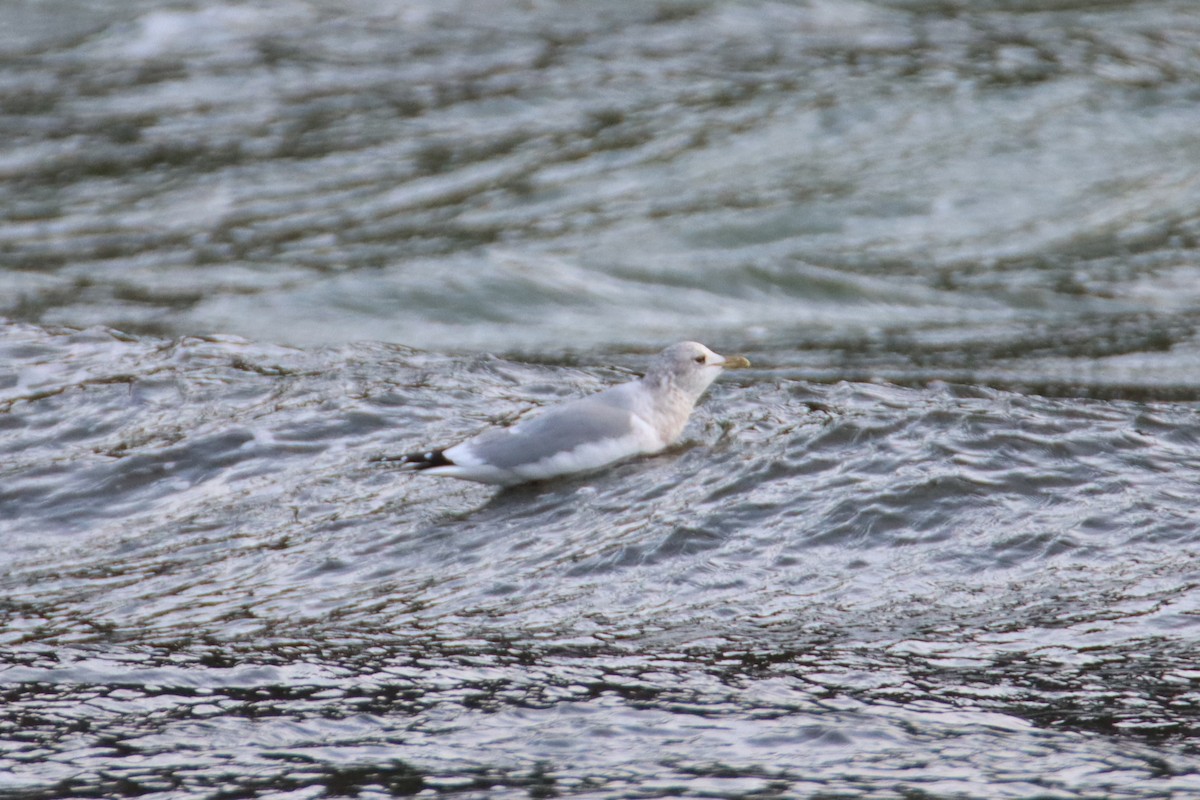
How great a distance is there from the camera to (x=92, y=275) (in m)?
12.0

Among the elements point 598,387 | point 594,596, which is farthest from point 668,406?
point 594,596

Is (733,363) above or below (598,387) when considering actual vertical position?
above

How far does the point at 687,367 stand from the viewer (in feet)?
28.7

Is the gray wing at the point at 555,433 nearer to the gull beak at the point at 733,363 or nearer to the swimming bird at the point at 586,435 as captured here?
the swimming bird at the point at 586,435

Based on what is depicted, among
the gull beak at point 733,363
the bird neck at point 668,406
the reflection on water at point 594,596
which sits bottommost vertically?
the reflection on water at point 594,596

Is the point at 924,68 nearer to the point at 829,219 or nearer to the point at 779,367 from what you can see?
the point at 829,219

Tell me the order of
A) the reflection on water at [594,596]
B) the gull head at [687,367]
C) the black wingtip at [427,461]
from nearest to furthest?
the reflection on water at [594,596], the black wingtip at [427,461], the gull head at [687,367]

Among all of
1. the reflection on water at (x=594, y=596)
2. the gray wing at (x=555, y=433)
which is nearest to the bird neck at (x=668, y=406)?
the reflection on water at (x=594, y=596)

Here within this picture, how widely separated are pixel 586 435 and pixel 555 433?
0.17m

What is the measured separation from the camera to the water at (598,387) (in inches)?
211

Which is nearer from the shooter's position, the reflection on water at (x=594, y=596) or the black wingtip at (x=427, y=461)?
the reflection on water at (x=594, y=596)

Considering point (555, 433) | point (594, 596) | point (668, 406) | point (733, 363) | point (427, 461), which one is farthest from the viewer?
point (733, 363)

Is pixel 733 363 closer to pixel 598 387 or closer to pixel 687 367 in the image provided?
pixel 687 367

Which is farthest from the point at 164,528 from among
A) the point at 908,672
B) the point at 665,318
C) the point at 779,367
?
the point at 665,318
